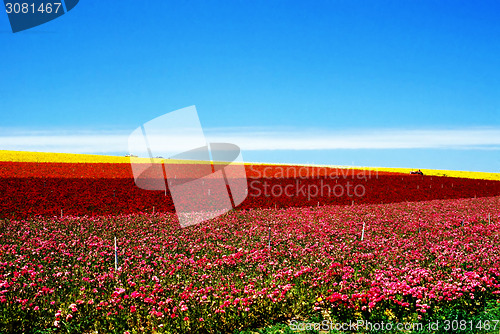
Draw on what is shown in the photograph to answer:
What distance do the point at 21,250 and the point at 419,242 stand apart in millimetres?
13361

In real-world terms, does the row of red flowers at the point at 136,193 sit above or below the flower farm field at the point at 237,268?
above

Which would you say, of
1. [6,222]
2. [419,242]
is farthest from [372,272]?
[6,222]

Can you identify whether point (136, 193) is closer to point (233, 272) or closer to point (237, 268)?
point (237, 268)

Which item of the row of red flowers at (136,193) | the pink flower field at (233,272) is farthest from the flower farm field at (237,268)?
the row of red flowers at (136,193)

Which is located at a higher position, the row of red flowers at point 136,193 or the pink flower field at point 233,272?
the row of red flowers at point 136,193

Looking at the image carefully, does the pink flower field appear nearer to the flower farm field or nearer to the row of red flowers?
the flower farm field

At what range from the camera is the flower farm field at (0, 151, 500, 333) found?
7230 millimetres

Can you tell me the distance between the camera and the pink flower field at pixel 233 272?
7.25 metres

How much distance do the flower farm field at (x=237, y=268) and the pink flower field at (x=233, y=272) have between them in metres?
0.04

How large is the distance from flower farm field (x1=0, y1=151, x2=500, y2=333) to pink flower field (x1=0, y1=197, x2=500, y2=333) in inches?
1.6

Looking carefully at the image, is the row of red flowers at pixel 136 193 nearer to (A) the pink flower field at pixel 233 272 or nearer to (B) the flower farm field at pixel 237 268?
(B) the flower farm field at pixel 237 268

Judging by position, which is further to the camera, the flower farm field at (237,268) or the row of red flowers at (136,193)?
the row of red flowers at (136,193)

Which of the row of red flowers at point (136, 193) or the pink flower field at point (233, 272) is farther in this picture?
the row of red flowers at point (136, 193)

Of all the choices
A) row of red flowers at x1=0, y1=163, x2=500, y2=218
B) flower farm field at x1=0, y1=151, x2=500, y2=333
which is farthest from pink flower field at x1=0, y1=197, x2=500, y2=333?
row of red flowers at x1=0, y1=163, x2=500, y2=218
